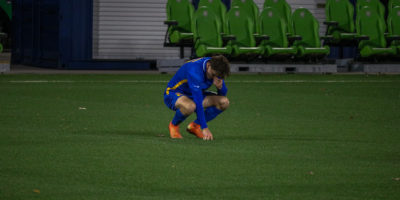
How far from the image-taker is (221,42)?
18.5m

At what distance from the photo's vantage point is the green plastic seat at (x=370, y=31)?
2016cm

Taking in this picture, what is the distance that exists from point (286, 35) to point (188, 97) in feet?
38.6

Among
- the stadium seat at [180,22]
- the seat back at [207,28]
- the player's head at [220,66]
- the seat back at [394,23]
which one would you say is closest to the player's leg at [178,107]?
the player's head at [220,66]

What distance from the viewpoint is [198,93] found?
7.56 metres

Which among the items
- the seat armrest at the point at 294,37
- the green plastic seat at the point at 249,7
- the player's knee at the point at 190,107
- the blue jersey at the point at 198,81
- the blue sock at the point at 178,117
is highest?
the green plastic seat at the point at 249,7

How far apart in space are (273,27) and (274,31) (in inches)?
4.5

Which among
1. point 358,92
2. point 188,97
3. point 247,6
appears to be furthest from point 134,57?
point 188,97

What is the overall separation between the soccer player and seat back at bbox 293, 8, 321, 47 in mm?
11797

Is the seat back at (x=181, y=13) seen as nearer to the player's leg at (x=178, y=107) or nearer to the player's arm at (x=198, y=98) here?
the player's leg at (x=178, y=107)

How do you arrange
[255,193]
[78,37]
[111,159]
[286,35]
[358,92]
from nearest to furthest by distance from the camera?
[255,193] → [111,159] → [358,92] → [286,35] → [78,37]

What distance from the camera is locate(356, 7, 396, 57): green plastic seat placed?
66.1ft

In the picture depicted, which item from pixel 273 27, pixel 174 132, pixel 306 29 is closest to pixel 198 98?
pixel 174 132

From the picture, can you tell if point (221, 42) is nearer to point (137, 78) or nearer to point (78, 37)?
point (137, 78)

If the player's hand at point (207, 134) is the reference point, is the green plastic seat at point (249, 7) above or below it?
above
